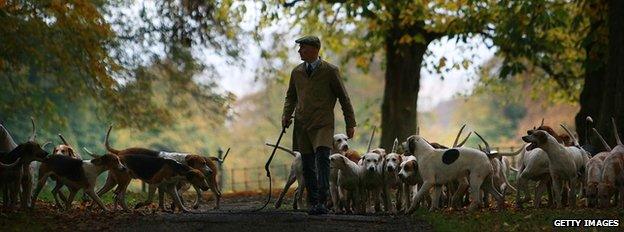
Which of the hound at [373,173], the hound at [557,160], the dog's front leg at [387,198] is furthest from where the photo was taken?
the dog's front leg at [387,198]

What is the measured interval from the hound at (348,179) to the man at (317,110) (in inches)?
42.1

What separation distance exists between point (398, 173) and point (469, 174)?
1.07 meters

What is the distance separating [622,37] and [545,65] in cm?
1054

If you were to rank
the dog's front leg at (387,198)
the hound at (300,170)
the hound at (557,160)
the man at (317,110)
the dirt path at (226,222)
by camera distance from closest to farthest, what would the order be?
the dirt path at (226,222) → the man at (317,110) → the hound at (557,160) → the dog's front leg at (387,198) → the hound at (300,170)

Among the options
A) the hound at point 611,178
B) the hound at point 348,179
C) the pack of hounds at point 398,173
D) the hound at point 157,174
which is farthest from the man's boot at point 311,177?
the hound at point 611,178

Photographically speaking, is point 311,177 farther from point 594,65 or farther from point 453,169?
point 594,65

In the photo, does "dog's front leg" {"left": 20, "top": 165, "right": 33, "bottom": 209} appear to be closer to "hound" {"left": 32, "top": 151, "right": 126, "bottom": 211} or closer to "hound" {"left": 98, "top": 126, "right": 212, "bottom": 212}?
"hound" {"left": 32, "top": 151, "right": 126, "bottom": 211}

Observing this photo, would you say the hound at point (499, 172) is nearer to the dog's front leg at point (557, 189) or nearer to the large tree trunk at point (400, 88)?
the dog's front leg at point (557, 189)

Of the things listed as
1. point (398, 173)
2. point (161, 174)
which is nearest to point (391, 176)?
point (398, 173)

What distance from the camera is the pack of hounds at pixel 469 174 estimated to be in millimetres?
13047

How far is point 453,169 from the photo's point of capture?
13.1 meters

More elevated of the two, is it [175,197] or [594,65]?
[594,65]

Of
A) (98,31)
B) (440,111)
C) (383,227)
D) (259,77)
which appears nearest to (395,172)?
(383,227)

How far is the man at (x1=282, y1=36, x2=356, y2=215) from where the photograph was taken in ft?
40.5
